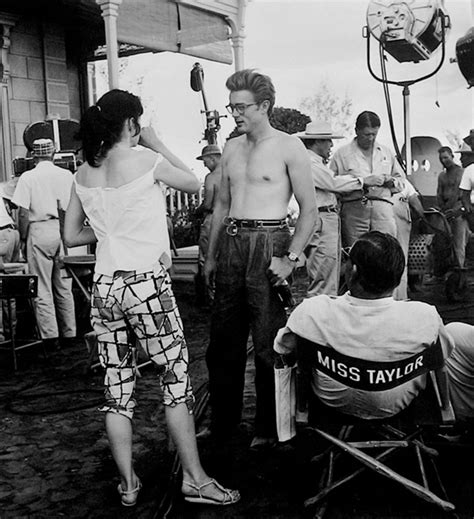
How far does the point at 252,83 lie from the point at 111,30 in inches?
204

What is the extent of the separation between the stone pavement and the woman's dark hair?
5.11 ft

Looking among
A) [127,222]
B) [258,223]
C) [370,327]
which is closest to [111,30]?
[258,223]

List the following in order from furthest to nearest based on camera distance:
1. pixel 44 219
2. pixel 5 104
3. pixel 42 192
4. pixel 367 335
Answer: pixel 5 104
pixel 44 219
pixel 42 192
pixel 367 335

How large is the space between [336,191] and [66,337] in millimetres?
2927

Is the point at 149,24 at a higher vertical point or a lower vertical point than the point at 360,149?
higher

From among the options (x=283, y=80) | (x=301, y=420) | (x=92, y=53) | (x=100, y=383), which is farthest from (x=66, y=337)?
(x=283, y=80)

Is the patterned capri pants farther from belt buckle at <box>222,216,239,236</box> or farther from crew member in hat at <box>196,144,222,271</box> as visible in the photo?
crew member in hat at <box>196,144,222,271</box>

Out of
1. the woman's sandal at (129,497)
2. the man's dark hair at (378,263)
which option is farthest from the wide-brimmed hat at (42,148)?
the man's dark hair at (378,263)

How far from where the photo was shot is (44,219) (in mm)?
7016

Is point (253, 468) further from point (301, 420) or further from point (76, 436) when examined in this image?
point (76, 436)

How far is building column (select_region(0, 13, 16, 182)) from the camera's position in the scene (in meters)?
11.3

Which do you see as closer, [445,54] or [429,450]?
[429,450]

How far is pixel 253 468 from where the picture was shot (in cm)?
384

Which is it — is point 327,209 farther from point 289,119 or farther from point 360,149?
point 289,119
